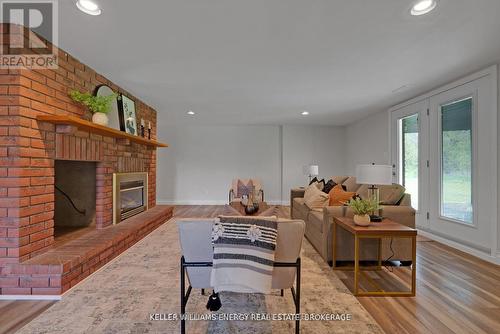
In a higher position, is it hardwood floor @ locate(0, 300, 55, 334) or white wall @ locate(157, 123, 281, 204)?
white wall @ locate(157, 123, 281, 204)

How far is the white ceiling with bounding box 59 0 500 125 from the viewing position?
205 cm

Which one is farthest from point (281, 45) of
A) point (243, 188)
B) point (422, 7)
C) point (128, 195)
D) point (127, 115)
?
point (243, 188)

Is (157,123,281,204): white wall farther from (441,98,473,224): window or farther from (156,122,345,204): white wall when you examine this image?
(441,98,473,224): window

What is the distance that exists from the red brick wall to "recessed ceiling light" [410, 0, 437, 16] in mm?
3293

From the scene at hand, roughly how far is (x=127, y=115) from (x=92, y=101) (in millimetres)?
1060

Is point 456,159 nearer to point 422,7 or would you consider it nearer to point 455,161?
point 455,161

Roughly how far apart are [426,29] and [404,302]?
93.3 inches

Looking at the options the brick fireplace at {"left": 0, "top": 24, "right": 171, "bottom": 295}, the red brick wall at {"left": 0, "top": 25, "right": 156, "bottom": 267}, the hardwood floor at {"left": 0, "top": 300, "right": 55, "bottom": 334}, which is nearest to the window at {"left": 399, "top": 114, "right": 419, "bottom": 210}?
the brick fireplace at {"left": 0, "top": 24, "right": 171, "bottom": 295}

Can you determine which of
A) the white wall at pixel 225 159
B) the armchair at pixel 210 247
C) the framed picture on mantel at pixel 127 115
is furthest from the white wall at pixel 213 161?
the armchair at pixel 210 247

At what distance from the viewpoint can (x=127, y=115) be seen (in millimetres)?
4223

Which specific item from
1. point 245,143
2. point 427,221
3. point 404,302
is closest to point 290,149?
point 245,143

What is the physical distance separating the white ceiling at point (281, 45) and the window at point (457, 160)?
51cm

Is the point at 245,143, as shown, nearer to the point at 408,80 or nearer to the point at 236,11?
the point at 408,80

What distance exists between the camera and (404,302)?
2.21 meters
